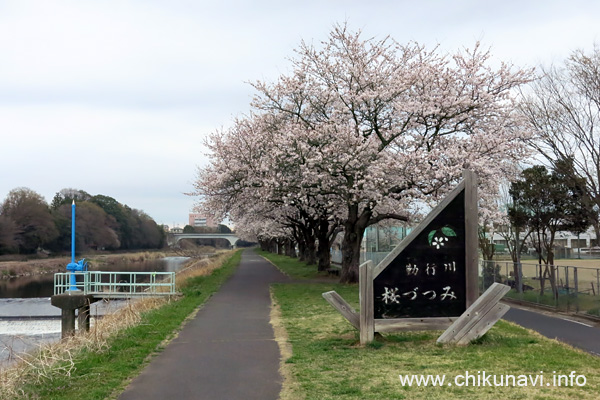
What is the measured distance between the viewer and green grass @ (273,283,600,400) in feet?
22.7

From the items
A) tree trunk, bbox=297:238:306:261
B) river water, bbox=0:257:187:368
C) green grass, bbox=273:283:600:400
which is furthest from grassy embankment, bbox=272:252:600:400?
tree trunk, bbox=297:238:306:261

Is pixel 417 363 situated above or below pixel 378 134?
A: below

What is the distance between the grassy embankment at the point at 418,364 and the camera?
693cm

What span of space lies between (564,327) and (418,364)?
689 cm

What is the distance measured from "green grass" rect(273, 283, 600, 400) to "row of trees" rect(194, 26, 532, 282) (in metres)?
9.60

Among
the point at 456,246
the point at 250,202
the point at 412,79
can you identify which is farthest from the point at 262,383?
the point at 250,202

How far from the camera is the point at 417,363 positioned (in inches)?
338

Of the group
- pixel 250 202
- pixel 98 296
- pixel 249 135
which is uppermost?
pixel 249 135

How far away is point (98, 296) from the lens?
23844 mm

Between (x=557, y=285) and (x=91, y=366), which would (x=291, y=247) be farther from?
(x=91, y=366)

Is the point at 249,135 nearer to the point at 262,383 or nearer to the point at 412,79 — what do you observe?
the point at 412,79

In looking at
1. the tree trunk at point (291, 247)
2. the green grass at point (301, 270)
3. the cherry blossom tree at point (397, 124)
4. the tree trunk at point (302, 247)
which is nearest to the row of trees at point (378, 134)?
the cherry blossom tree at point (397, 124)

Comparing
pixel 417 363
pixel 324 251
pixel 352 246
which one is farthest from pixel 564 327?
pixel 324 251

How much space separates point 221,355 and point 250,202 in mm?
18465
